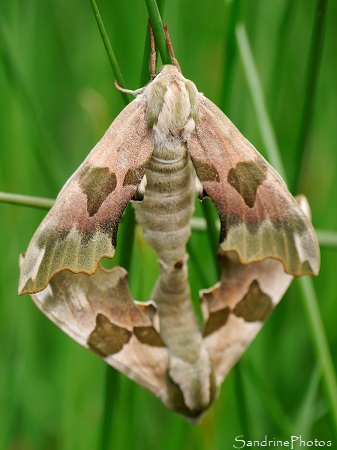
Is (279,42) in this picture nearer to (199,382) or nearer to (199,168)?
(199,168)

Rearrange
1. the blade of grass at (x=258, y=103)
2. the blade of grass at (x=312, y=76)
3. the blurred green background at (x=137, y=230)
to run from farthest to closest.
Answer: the blurred green background at (x=137, y=230) → the blade of grass at (x=258, y=103) → the blade of grass at (x=312, y=76)

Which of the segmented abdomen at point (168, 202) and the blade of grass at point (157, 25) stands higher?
the blade of grass at point (157, 25)

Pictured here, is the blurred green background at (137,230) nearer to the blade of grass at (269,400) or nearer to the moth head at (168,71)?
the blade of grass at (269,400)

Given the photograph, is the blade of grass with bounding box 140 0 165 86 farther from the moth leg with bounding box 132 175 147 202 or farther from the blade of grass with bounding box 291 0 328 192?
the blade of grass with bounding box 291 0 328 192

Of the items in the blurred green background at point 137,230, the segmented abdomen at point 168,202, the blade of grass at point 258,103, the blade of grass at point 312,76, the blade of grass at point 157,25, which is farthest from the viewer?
the blurred green background at point 137,230

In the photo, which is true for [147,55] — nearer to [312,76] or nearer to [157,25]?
[157,25]

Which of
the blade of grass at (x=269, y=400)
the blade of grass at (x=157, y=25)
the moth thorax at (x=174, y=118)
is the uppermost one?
the blade of grass at (x=157, y=25)

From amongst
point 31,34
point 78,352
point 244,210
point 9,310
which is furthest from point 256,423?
point 31,34

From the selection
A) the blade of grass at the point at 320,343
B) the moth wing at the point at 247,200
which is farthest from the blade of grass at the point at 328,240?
the moth wing at the point at 247,200
